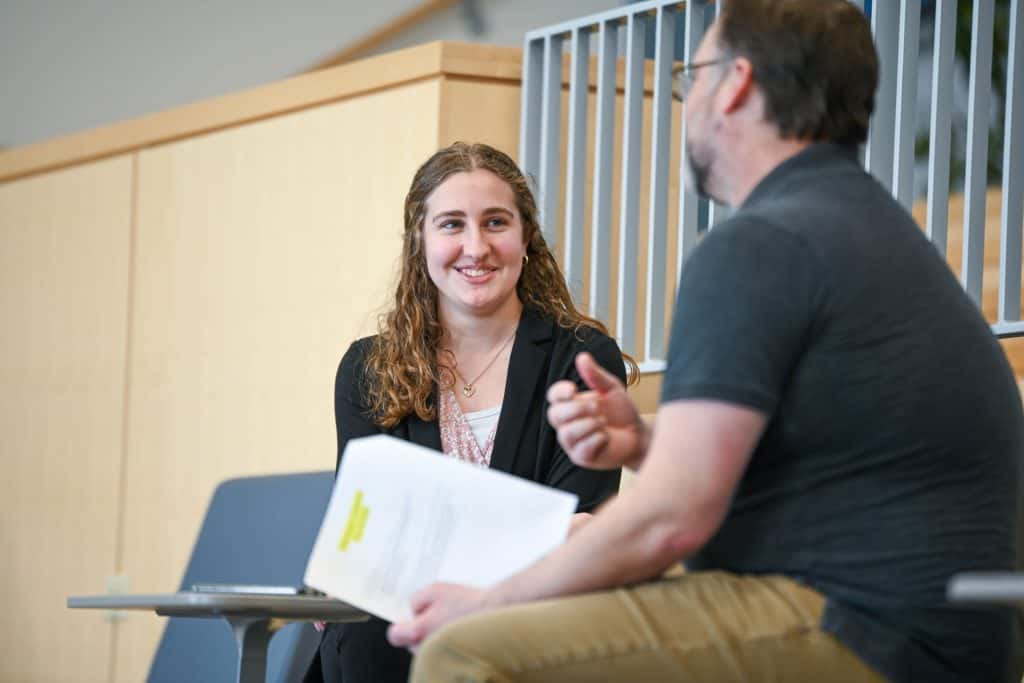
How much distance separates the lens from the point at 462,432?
2.39 metres

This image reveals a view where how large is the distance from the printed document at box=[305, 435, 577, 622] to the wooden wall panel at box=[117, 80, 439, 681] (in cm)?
212

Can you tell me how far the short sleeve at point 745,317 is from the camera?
→ 1.28 m

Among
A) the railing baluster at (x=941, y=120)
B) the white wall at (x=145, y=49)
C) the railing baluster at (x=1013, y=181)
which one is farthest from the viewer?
the white wall at (x=145, y=49)

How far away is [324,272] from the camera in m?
3.71

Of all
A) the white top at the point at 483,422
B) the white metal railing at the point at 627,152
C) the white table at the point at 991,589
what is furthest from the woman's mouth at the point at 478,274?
the white table at the point at 991,589

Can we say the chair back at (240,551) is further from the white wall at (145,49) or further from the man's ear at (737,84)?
the white wall at (145,49)

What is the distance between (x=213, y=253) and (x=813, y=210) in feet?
9.17

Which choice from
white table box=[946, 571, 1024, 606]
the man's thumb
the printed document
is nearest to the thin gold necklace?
the man's thumb

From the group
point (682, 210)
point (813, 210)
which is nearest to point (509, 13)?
point (682, 210)

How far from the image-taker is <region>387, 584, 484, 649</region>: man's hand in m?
1.36

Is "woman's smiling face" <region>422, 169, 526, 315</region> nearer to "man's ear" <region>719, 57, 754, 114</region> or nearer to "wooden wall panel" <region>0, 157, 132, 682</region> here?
"man's ear" <region>719, 57, 754, 114</region>

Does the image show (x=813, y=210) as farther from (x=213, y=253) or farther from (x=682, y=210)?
(x=213, y=253)

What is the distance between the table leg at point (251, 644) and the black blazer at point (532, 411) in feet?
1.48

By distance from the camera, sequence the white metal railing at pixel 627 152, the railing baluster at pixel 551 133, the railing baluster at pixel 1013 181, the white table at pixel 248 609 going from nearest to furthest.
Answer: the white table at pixel 248 609
the railing baluster at pixel 1013 181
the white metal railing at pixel 627 152
the railing baluster at pixel 551 133
